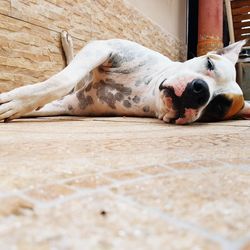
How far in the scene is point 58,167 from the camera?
21.1 inches

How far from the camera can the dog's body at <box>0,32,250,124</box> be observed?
5.06 feet

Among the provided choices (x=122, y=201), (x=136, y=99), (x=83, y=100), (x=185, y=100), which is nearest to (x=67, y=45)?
(x=83, y=100)

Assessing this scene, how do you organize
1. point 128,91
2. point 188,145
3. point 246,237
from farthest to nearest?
point 128,91, point 188,145, point 246,237

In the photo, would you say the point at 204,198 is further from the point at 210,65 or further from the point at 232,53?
the point at 232,53

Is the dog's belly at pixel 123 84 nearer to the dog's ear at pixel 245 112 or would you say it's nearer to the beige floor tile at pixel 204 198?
the dog's ear at pixel 245 112

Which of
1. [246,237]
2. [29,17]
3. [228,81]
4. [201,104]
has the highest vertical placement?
[29,17]

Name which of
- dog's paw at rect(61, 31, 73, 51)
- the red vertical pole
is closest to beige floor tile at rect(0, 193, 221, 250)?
dog's paw at rect(61, 31, 73, 51)

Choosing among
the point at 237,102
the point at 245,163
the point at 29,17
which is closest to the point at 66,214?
the point at 245,163

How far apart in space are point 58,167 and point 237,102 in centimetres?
162

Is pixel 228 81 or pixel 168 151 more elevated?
pixel 228 81

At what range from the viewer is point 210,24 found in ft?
17.0

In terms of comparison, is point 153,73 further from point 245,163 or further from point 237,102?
point 245,163

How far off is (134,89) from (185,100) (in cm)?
46

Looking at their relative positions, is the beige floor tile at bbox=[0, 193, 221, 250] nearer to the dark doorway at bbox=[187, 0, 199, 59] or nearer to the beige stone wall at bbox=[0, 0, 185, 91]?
the beige stone wall at bbox=[0, 0, 185, 91]
